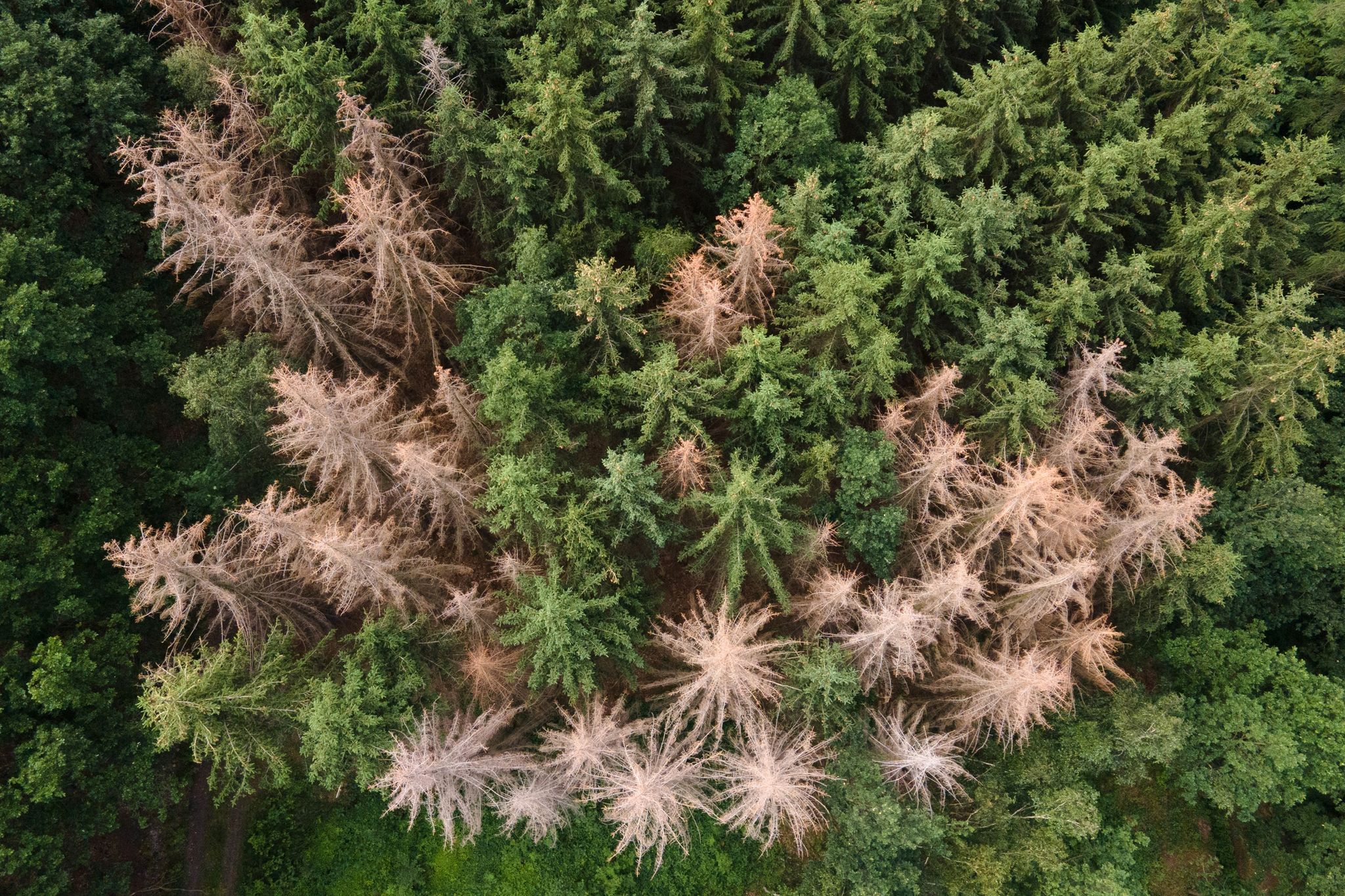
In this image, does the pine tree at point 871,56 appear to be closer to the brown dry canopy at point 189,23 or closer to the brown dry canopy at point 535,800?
the brown dry canopy at point 189,23

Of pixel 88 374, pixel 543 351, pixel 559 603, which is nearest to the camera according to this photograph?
pixel 559 603

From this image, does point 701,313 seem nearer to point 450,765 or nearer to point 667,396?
point 667,396

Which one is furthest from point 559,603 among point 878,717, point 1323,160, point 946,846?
point 1323,160

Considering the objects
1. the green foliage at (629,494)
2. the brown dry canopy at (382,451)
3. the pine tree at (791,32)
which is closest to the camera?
the green foliage at (629,494)

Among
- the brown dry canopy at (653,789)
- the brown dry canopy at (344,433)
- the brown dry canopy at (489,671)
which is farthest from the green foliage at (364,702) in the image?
→ the brown dry canopy at (653,789)

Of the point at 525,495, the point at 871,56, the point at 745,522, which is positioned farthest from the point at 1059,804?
the point at 871,56

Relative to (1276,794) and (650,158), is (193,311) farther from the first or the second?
(1276,794)

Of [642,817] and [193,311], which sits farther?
[193,311]
